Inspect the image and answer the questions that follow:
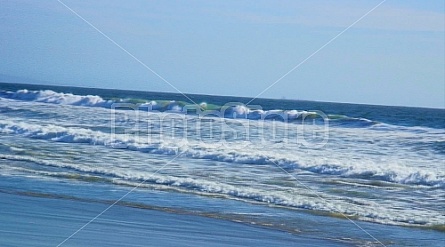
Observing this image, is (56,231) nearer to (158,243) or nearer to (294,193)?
(158,243)

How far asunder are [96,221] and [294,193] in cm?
372

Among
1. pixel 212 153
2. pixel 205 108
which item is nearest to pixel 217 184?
pixel 212 153

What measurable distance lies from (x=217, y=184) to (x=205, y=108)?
19.8 meters

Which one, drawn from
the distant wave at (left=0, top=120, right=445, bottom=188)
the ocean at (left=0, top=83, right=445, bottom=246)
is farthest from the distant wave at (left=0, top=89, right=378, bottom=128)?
the distant wave at (left=0, top=120, right=445, bottom=188)

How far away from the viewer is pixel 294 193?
1107 centimetres

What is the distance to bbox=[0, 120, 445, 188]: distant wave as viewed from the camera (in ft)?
43.1

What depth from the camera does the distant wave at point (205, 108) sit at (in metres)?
24.1

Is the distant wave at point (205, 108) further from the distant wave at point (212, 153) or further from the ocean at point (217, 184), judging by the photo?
the distant wave at point (212, 153)

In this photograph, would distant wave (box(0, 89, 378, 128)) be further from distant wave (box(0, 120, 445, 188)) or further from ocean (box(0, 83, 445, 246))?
distant wave (box(0, 120, 445, 188))

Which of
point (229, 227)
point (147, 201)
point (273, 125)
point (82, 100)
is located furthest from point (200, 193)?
point (82, 100)

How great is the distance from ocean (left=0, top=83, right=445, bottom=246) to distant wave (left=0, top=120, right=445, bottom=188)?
0.04 meters

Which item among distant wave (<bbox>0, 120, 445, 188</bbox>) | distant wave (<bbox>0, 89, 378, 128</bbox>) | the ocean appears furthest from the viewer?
distant wave (<bbox>0, 89, 378, 128</bbox>)

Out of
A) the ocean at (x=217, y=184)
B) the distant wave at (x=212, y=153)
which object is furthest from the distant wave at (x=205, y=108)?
the distant wave at (x=212, y=153)

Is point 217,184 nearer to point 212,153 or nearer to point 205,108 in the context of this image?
point 212,153
